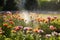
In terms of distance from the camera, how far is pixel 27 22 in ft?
20.5

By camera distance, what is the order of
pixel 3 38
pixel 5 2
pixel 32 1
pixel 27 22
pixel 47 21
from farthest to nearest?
1. pixel 32 1
2. pixel 5 2
3. pixel 27 22
4. pixel 47 21
5. pixel 3 38

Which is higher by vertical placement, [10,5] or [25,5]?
[10,5]

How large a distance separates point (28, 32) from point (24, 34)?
3.5 inches

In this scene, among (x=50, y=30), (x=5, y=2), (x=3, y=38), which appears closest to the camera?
(x=3, y=38)

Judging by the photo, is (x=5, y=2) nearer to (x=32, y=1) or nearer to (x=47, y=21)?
(x=32, y=1)

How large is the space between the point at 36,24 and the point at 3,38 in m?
1.47

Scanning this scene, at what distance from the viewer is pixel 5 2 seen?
9.27 meters

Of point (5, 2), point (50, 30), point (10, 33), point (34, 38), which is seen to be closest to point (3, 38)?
point (10, 33)

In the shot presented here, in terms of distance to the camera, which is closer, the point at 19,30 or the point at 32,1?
the point at 19,30

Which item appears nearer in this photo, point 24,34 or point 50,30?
point 24,34

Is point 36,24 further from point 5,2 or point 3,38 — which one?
point 5,2

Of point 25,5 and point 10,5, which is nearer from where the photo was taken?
point 10,5

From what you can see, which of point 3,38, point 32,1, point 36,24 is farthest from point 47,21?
point 32,1

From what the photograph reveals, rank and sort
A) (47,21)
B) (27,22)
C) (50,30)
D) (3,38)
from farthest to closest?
(27,22)
(47,21)
(50,30)
(3,38)
